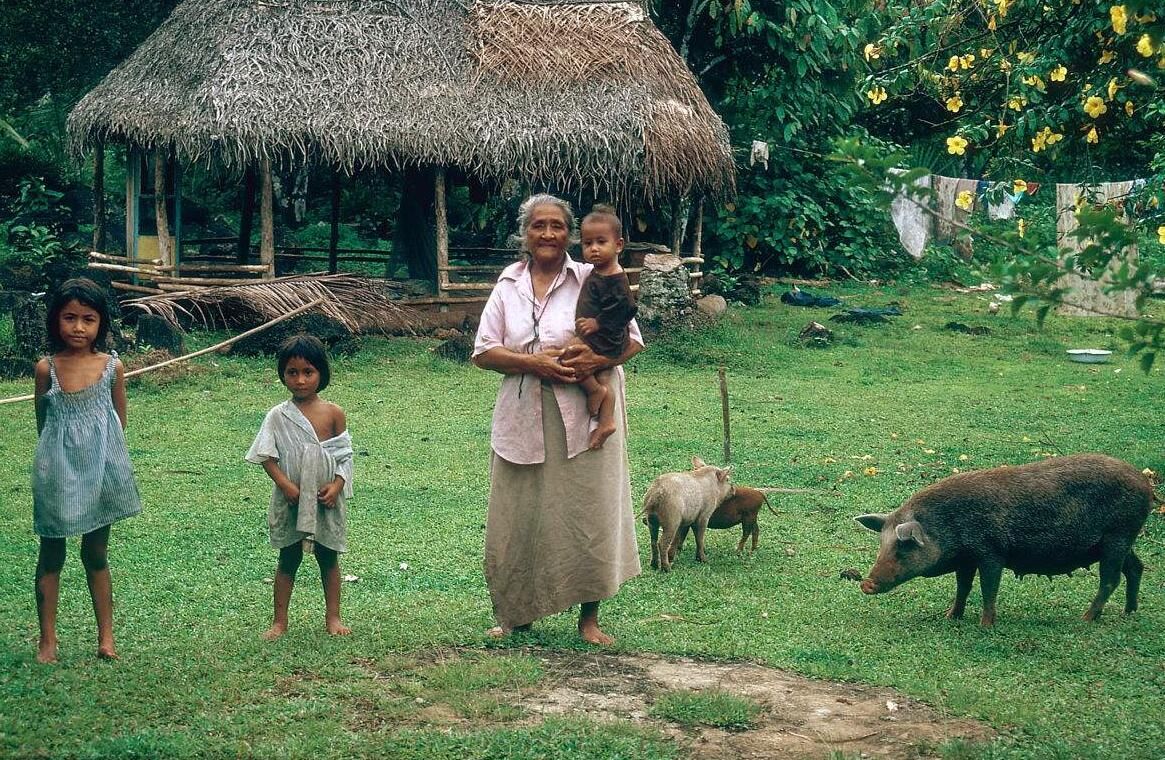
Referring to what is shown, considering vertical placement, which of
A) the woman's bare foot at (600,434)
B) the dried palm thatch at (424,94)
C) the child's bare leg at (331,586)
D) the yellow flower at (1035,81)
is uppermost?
the dried palm thatch at (424,94)

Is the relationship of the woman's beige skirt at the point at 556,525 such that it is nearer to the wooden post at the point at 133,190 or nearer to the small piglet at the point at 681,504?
the small piglet at the point at 681,504

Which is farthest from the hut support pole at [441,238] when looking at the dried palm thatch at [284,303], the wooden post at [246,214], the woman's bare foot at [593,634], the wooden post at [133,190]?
the woman's bare foot at [593,634]

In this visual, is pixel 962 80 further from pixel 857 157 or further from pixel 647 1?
pixel 647 1

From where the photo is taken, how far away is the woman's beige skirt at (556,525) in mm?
5363

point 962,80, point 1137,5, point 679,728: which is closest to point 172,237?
point 962,80

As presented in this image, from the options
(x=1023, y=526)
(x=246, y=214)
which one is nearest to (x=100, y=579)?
(x=1023, y=526)

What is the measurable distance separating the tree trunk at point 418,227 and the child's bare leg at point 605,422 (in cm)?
1208

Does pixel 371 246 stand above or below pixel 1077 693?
above

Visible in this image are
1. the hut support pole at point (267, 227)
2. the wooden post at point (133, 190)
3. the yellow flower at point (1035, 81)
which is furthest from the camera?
the wooden post at point (133, 190)

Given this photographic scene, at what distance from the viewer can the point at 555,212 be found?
5.36 metres

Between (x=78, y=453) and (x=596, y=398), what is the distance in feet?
6.73

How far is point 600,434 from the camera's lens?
5.31m

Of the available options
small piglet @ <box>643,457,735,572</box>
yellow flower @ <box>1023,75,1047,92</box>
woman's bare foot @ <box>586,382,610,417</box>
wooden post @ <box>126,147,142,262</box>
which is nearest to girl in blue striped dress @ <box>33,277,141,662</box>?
woman's bare foot @ <box>586,382,610,417</box>

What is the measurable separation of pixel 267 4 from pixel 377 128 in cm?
243
